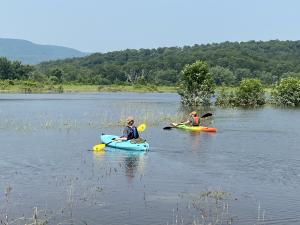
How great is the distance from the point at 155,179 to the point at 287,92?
63.9m

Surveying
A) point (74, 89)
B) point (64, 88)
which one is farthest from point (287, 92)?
point (64, 88)

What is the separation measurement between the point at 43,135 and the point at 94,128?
18.6 ft

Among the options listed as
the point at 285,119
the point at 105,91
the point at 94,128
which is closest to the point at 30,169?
the point at 94,128

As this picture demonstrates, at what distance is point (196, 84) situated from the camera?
75.7m

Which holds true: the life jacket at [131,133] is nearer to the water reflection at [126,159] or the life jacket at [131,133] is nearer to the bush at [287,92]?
the water reflection at [126,159]

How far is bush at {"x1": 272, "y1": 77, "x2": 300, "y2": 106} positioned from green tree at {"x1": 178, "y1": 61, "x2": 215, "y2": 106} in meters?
13.1

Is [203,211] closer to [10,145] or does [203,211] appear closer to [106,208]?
[106,208]

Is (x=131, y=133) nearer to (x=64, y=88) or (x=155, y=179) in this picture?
(x=155, y=179)

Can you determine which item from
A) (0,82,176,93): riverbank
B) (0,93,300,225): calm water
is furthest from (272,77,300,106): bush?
(0,82,176,93): riverbank

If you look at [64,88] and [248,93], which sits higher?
[248,93]

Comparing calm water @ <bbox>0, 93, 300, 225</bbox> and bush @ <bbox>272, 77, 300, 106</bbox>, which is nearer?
calm water @ <bbox>0, 93, 300, 225</bbox>

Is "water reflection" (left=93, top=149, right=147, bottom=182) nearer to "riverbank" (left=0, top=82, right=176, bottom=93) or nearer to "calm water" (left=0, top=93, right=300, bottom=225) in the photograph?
"calm water" (left=0, top=93, right=300, bottom=225)

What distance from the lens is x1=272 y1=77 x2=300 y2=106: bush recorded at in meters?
82.3

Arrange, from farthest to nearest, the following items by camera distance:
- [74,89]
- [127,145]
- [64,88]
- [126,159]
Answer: [74,89] → [64,88] → [127,145] → [126,159]
